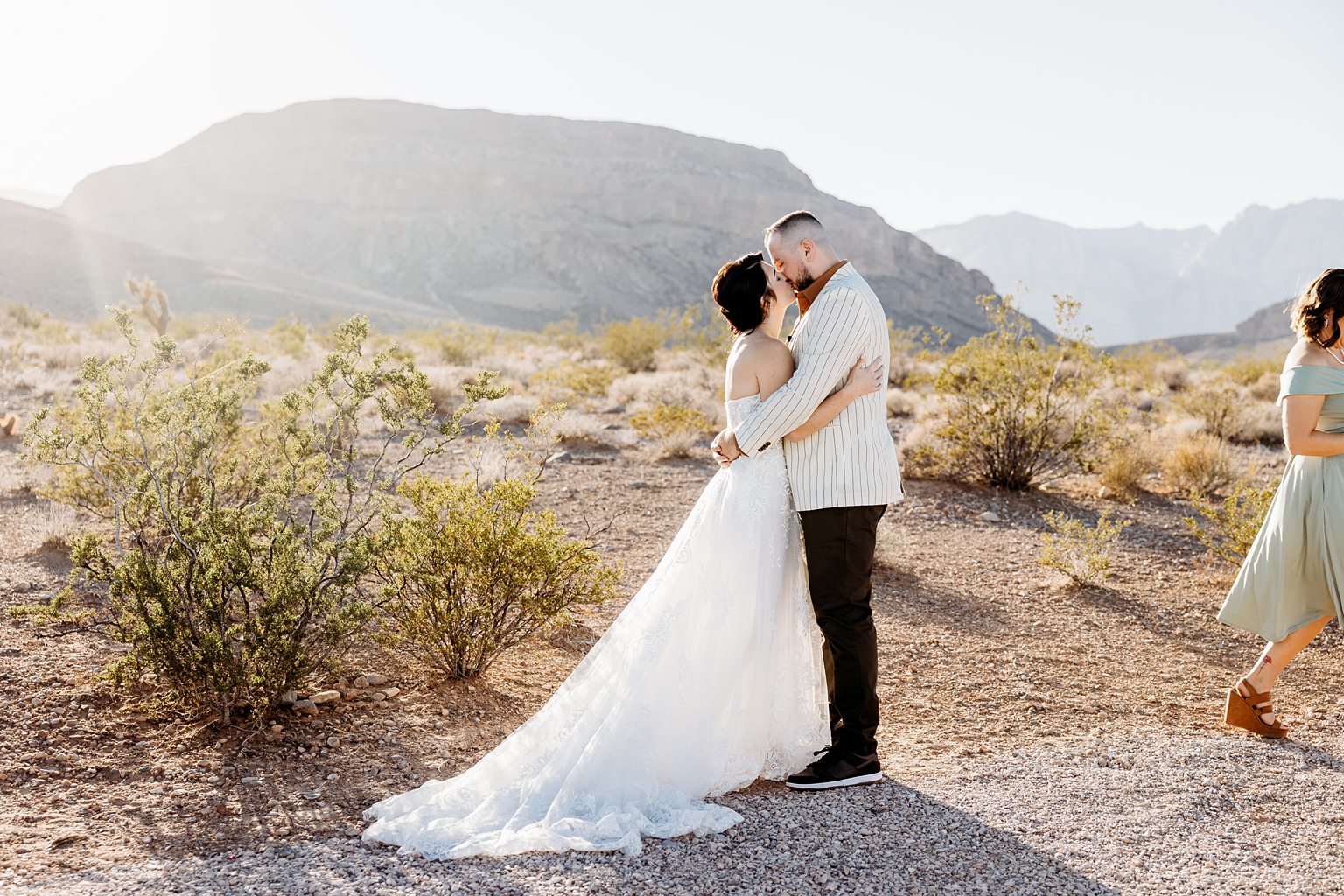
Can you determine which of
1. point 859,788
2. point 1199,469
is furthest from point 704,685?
point 1199,469

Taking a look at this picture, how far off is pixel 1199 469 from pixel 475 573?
329 inches

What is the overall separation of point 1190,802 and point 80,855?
3.80 meters

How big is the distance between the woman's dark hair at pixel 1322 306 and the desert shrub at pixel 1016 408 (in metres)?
5.39

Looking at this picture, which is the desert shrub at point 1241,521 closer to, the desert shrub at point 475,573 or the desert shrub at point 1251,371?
the desert shrub at point 475,573

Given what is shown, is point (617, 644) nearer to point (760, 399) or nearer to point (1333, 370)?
point (760, 399)

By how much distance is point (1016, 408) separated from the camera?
976 cm

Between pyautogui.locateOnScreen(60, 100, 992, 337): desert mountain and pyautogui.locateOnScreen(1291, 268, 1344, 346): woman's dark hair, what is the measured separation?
6940 cm

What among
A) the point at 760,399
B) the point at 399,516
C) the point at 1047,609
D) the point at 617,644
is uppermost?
the point at 760,399

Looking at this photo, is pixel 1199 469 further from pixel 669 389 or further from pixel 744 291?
pixel 744 291

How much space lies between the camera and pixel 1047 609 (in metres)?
6.66

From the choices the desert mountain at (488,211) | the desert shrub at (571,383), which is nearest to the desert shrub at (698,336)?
the desert shrub at (571,383)

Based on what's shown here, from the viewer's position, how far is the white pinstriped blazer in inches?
143

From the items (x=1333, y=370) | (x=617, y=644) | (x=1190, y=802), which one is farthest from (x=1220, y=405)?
(x=617, y=644)

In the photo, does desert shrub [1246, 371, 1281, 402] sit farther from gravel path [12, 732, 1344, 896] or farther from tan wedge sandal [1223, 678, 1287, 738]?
gravel path [12, 732, 1344, 896]
